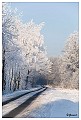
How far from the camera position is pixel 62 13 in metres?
16.5

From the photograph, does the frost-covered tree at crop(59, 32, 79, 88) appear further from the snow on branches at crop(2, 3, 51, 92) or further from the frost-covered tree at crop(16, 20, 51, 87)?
the frost-covered tree at crop(16, 20, 51, 87)

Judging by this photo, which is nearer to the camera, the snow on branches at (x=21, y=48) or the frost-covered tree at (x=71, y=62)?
the frost-covered tree at (x=71, y=62)

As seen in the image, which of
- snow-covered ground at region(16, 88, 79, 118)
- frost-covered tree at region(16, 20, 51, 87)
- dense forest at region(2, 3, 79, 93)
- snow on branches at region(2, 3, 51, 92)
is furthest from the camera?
frost-covered tree at region(16, 20, 51, 87)

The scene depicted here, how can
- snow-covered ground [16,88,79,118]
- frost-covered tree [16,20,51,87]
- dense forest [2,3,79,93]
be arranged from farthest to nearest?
frost-covered tree [16,20,51,87] < dense forest [2,3,79,93] < snow-covered ground [16,88,79,118]

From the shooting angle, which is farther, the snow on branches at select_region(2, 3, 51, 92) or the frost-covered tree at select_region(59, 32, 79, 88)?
the snow on branches at select_region(2, 3, 51, 92)

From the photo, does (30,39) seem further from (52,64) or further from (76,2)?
(76,2)

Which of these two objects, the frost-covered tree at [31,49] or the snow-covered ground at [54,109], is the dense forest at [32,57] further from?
the snow-covered ground at [54,109]

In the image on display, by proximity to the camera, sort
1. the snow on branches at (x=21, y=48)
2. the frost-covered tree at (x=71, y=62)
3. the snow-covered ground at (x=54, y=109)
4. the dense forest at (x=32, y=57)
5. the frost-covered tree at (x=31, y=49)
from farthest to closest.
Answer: the frost-covered tree at (x=31, y=49), the snow on branches at (x=21, y=48), the dense forest at (x=32, y=57), the frost-covered tree at (x=71, y=62), the snow-covered ground at (x=54, y=109)

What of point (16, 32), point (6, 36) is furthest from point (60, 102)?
point (16, 32)

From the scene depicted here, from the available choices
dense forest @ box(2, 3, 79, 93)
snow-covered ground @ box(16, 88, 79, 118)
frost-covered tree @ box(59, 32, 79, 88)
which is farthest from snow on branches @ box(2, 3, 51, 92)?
snow-covered ground @ box(16, 88, 79, 118)

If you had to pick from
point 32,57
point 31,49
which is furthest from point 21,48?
point 32,57

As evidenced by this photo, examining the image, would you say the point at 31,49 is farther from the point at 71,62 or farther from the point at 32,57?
the point at 71,62

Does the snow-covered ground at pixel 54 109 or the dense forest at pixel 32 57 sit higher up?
the dense forest at pixel 32 57

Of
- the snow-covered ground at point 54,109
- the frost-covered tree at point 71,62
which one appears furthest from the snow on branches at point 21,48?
the snow-covered ground at point 54,109
